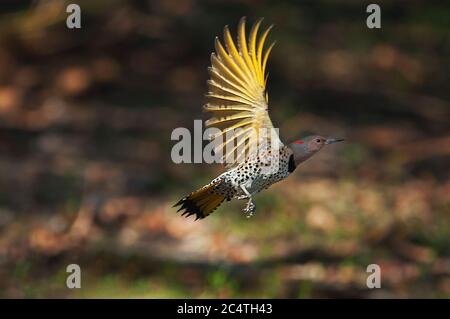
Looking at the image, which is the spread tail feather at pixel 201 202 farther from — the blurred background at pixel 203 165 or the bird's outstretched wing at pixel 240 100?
the blurred background at pixel 203 165

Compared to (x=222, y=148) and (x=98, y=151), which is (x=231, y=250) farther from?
(x=222, y=148)

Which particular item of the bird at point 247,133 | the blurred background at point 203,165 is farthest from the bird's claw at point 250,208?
the blurred background at point 203,165

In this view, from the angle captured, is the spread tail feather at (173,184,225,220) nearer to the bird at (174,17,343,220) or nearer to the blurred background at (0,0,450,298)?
the bird at (174,17,343,220)

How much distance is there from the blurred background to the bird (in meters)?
3.83

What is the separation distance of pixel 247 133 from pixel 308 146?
0.33 ft

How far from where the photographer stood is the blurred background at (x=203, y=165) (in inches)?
213

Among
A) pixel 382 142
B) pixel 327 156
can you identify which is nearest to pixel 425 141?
pixel 382 142

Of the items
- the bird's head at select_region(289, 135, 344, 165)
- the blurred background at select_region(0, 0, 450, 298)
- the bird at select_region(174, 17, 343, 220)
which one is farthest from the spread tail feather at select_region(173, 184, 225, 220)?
the blurred background at select_region(0, 0, 450, 298)

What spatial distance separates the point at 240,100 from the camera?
4.38 ft

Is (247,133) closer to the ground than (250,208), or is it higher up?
higher up

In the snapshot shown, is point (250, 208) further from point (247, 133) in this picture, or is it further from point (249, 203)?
point (247, 133)

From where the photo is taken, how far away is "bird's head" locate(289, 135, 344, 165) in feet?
4.32

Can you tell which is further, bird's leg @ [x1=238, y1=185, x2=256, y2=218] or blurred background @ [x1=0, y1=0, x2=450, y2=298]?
blurred background @ [x1=0, y1=0, x2=450, y2=298]

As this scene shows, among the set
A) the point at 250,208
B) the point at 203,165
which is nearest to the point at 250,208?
the point at 250,208
